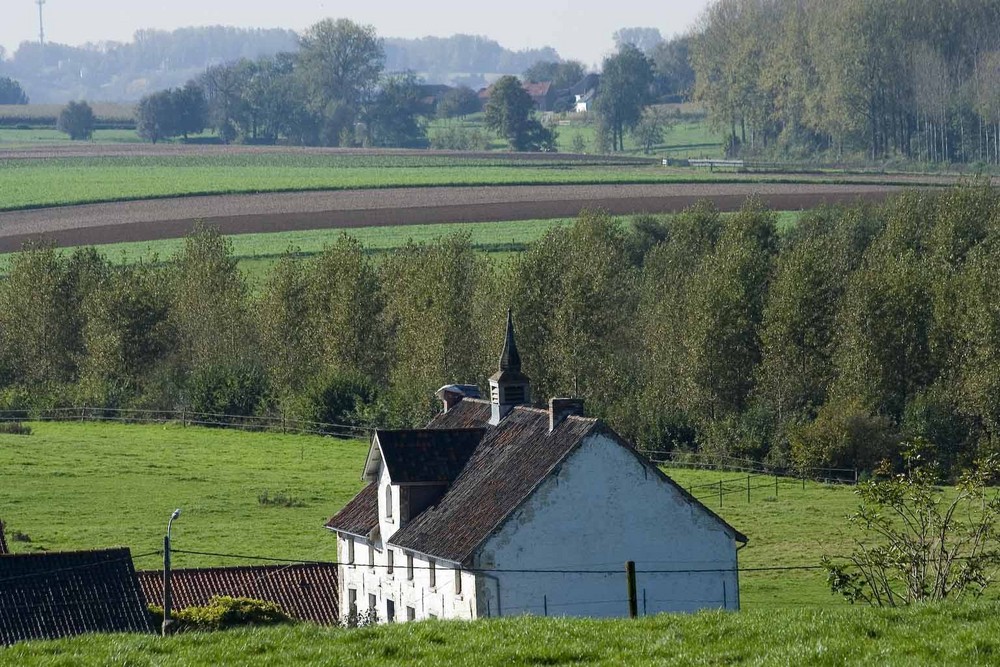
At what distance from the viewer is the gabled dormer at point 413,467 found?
149ft

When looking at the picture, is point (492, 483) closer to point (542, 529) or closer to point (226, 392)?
point (542, 529)

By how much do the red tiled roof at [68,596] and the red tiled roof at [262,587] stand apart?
7153mm

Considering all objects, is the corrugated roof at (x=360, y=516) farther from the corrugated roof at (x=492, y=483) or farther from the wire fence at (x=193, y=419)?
the wire fence at (x=193, y=419)

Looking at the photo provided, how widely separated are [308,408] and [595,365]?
15479 millimetres

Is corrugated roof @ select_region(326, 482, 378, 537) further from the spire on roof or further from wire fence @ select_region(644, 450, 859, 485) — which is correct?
wire fence @ select_region(644, 450, 859, 485)

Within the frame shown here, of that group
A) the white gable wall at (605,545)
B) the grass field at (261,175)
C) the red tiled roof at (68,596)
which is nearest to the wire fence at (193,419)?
the white gable wall at (605,545)

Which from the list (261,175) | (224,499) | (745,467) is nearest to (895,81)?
(261,175)

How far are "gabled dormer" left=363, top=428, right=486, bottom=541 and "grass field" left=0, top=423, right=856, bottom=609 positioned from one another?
881 cm

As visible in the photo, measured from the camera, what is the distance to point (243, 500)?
64562 mm

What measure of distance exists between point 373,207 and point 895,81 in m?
54.1

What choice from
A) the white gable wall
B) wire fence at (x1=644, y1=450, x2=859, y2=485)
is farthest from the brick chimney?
wire fence at (x1=644, y1=450, x2=859, y2=485)

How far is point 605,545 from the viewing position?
42.3 metres

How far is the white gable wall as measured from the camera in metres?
41.4

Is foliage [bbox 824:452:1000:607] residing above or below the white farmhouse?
above
